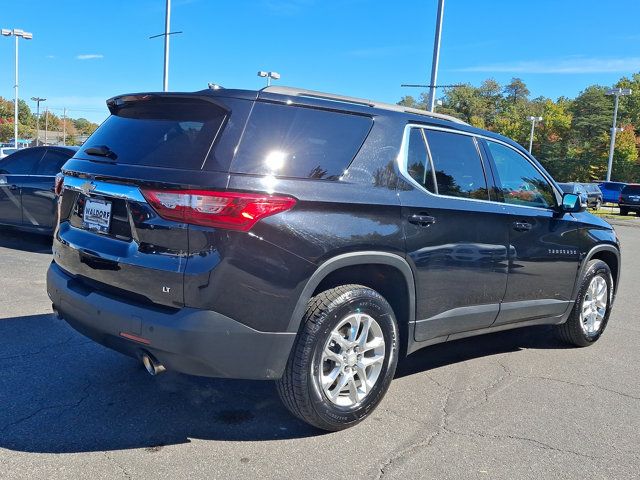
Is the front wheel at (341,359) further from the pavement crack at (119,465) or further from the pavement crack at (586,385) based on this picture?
the pavement crack at (586,385)

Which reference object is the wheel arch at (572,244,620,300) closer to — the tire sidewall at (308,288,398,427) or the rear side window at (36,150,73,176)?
the tire sidewall at (308,288,398,427)

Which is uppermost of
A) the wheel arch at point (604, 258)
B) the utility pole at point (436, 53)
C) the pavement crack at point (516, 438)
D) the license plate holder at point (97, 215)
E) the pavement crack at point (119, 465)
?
the utility pole at point (436, 53)

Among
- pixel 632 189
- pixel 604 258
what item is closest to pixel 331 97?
pixel 604 258

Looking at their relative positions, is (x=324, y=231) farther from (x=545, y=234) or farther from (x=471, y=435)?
(x=545, y=234)

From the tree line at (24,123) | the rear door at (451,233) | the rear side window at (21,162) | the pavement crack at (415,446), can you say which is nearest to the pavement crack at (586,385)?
the rear door at (451,233)

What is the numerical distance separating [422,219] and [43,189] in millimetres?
7048

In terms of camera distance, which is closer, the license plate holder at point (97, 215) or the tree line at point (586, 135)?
the license plate holder at point (97, 215)

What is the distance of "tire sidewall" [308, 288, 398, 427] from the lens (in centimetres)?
322

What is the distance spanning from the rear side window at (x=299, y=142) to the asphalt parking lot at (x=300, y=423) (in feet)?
5.00

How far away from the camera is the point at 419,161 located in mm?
3854

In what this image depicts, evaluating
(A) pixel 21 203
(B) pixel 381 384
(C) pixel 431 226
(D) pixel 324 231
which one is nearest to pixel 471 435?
(B) pixel 381 384

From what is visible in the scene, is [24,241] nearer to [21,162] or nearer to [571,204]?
[21,162]

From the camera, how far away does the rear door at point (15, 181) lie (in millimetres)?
8977

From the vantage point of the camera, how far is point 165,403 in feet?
12.1
